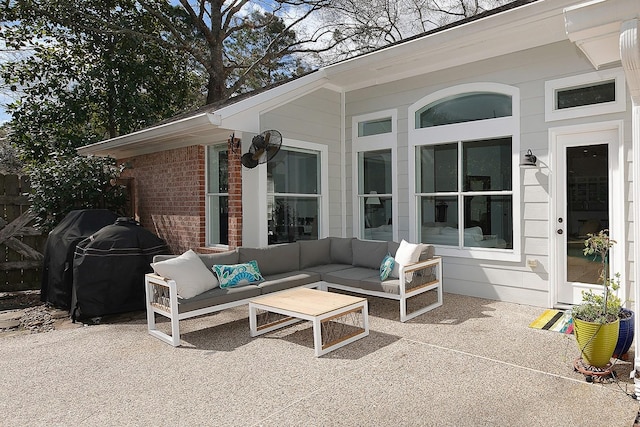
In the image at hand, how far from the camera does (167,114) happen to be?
1298cm

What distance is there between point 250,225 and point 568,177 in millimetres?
4004

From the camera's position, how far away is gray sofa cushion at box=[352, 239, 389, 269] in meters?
5.57

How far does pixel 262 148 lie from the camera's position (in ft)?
17.9

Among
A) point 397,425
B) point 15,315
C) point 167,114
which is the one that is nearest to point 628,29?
point 397,425

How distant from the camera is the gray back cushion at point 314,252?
5805mm

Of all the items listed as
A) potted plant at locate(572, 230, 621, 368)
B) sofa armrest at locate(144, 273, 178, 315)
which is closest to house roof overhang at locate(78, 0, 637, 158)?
sofa armrest at locate(144, 273, 178, 315)

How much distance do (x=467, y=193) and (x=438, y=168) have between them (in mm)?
563

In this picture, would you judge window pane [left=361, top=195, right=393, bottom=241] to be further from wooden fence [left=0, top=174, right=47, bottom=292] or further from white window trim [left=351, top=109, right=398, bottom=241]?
wooden fence [left=0, top=174, right=47, bottom=292]

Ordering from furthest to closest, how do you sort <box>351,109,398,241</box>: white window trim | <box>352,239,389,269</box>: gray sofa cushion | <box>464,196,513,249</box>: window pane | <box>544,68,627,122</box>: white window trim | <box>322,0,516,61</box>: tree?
<box>322,0,516,61</box>: tree < <box>351,109,398,241</box>: white window trim < <box>352,239,389,269</box>: gray sofa cushion < <box>464,196,513,249</box>: window pane < <box>544,68,627,122</box>: white window trim

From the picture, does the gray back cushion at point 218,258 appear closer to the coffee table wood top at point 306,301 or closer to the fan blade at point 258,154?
the coffee table wood top at point 306,301

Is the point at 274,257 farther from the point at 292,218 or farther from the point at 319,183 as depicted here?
the point at 319,183

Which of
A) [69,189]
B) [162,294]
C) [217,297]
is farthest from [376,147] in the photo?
[69,189]

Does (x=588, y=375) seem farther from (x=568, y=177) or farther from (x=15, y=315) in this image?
(x=15, y=315)

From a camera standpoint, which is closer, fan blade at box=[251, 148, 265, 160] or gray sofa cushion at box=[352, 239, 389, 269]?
fan blade at box=[251, 148, 265, 160]
